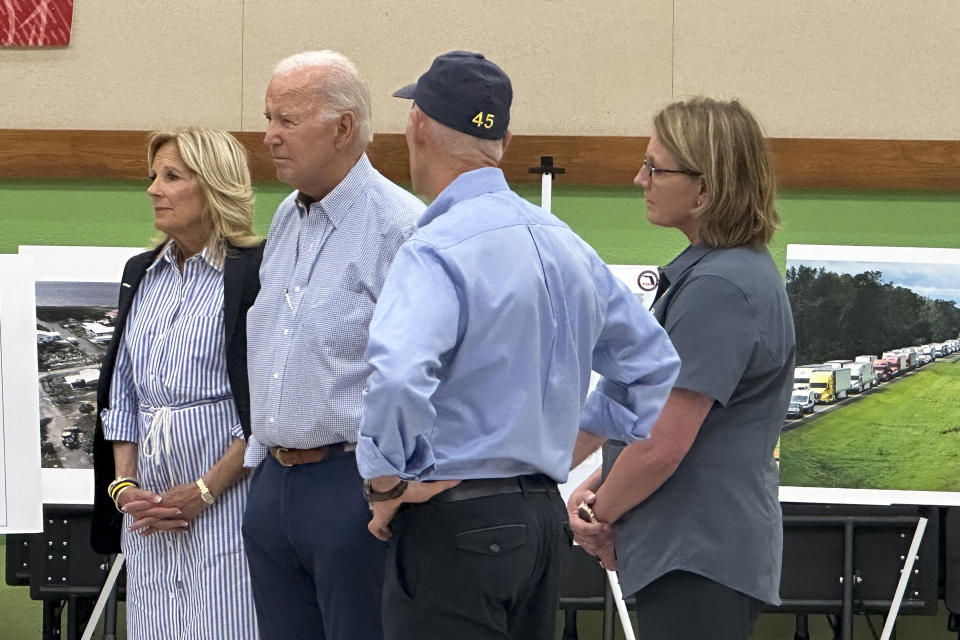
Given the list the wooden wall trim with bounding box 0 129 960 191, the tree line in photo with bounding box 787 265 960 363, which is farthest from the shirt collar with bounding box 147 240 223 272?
the tree line in photo with bounding box 787 265 960 363

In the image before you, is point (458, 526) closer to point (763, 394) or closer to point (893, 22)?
point (763, 394)

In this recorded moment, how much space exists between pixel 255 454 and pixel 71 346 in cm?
209

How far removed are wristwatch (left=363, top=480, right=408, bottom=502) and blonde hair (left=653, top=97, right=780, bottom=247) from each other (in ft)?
2.53

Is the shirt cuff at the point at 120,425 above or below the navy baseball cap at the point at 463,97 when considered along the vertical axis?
below

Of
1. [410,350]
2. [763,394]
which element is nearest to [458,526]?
[410,350]

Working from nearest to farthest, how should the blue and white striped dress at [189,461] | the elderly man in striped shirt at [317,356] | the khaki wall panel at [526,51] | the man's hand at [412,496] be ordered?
the man's hand at [412,496] < the elderly man in striped shirt at [317,356] < the blue and white striped dress at [189,461] < the khaki wall panel at [526,51]

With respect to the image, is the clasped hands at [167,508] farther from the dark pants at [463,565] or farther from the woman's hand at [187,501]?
the dark pants at [463,565]

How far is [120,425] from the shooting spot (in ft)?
8.43

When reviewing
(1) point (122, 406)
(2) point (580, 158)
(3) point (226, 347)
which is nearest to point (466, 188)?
(3) point (226, 347)

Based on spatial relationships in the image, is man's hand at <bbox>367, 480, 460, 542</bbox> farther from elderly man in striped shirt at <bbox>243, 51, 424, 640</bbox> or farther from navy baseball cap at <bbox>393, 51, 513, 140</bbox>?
navy baseball cap at <bbox>393, 51, 513, 140</bbox>

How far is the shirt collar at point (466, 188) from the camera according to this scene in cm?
167

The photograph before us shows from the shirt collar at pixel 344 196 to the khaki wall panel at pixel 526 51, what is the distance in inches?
79.8

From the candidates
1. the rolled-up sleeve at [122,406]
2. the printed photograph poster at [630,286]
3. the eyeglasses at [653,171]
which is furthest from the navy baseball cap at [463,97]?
the printed photograph poster at [630,286]

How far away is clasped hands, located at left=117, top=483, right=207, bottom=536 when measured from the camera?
2398 mm
